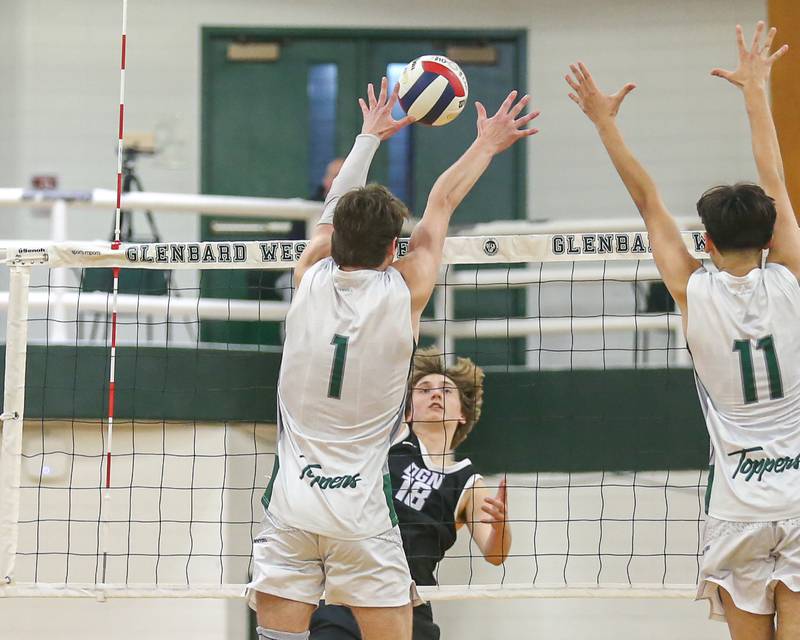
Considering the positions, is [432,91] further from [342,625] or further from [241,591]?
[342,625]

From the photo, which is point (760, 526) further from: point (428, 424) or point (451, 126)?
point (451, 126)

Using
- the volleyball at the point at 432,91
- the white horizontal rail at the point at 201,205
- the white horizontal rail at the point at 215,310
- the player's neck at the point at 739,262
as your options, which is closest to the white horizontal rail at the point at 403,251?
the volleyball at the point at 432,91

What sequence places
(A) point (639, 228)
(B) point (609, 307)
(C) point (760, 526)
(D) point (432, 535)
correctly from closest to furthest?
(C) point (760, 526)
(D) point (432, 535)
(A) point (639, 228)
(B) point (609, 307)

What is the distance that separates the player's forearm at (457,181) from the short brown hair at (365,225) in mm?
248

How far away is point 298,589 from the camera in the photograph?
325cm

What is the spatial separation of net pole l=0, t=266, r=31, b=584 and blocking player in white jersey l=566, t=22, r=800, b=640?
2.55 m

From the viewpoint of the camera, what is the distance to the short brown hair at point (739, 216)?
10.3ft

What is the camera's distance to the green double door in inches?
368

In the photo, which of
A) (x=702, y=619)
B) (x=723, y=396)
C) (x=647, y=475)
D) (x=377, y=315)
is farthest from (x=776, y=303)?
(x=702, y=619)

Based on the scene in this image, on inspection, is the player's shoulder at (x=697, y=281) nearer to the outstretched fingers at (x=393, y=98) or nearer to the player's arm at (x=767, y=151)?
the player's arm at (x=767, y=151)

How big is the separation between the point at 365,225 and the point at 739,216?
3.41 feet

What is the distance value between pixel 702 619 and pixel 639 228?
2.49m

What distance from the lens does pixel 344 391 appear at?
3285 millimetres

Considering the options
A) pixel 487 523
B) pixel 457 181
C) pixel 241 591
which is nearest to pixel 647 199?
pixel 457 181
